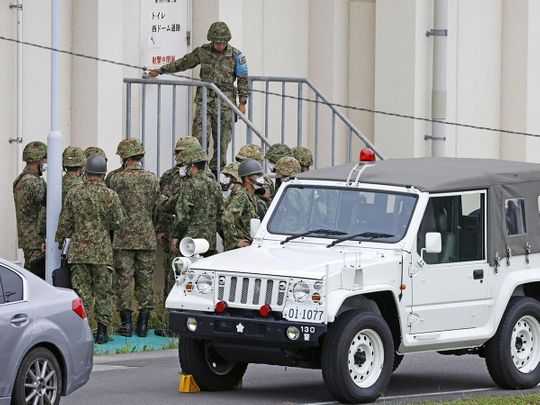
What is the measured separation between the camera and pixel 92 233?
637 inches

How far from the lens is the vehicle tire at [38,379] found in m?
10.9

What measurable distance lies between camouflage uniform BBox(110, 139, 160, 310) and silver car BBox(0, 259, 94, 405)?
531cm

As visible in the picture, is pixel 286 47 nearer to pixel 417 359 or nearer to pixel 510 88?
pixel 510 88

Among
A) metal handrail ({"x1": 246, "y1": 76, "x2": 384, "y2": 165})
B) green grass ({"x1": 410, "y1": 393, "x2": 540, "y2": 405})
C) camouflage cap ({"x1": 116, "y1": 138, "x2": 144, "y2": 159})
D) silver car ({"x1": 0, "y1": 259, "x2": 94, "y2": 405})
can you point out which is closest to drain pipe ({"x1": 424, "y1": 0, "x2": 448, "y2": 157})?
metal handrail ({"x1": 246, "y1": 76, "x2": 384, "y2": 165})

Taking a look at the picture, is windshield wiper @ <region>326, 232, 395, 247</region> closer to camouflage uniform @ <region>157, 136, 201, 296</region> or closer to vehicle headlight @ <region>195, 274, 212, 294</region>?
vehicle headlight @ <region>195, 274, 212, 294</region>

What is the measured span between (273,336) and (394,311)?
4.02 ft

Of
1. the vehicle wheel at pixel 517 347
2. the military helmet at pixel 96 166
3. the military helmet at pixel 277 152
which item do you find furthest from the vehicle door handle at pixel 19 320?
the military helmet at pixel 277 152

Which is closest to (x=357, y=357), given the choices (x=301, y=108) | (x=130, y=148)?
(x=130, y=148)

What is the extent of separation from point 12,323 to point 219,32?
9.40 m

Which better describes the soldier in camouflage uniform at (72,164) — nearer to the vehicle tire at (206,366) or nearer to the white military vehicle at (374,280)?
the white military vehicle at (374,280)

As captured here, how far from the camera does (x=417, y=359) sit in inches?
631

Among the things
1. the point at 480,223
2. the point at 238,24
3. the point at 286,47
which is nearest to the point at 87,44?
the point at 238,24

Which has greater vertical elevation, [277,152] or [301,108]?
[301,108]

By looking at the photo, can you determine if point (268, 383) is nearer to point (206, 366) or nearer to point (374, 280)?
point (206, 366)
